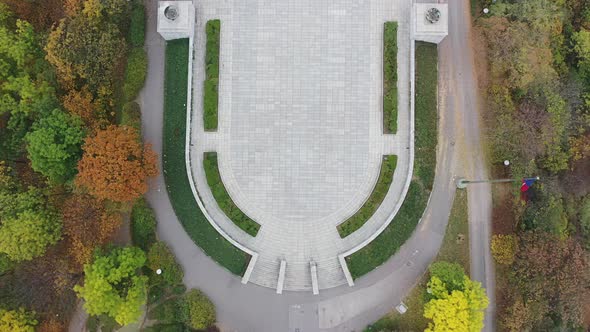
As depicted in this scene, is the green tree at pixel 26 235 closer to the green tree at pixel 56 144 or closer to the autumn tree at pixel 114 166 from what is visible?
the green tree at pixel 56 144

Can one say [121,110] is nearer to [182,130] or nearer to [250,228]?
[182,130]

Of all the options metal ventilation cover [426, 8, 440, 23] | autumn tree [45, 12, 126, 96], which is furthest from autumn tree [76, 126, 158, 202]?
metal ventilation cover [426, 8, 440, 23]

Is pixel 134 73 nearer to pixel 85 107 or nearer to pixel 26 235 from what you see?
pixel 85 107

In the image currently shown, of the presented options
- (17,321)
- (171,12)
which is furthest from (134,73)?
(17,321)

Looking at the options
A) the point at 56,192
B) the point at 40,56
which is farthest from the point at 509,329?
the point at 40,56

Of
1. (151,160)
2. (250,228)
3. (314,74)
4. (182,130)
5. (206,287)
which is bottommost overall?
(206,287)

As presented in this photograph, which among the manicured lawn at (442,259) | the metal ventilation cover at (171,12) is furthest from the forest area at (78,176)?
the manicured lawn at (442,259)

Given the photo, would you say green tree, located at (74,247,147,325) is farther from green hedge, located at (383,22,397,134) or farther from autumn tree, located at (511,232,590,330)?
autumn tree, located at (511,232,590,330)
